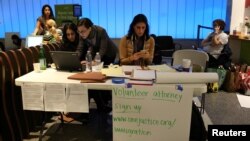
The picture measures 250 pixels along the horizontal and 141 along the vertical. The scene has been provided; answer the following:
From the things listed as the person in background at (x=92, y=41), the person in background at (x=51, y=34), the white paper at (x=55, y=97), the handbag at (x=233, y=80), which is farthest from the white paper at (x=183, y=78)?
the person in background at (x=51, y=34)

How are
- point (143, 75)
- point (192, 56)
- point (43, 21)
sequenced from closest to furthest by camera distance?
1. point (143, 75)
2. point (192, 56)
3. point (43, 21)

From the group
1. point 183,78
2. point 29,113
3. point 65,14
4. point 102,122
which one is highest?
point 65,14

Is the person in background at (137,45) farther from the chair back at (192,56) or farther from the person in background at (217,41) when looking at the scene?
the person in background at (217,41)

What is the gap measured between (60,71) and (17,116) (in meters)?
0.57

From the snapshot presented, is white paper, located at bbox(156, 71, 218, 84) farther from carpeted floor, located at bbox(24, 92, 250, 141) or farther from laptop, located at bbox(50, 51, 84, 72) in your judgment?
carpeted floor, located at bbox(24, 92, 250, 141)

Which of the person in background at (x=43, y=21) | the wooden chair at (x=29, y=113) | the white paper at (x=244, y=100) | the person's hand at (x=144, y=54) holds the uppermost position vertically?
the person in background at (x=43, y=21)

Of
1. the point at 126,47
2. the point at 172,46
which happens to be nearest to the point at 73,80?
the point at 126,47

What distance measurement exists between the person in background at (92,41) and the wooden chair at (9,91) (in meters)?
0.83

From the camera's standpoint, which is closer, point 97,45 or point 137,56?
point 137,56

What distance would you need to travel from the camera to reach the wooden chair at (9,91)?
2.31 metres

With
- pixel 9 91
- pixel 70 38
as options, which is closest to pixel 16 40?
pixel 70 38

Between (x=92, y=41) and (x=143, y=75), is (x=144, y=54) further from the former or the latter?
(x=143, y=75)

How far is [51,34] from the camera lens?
166 inches

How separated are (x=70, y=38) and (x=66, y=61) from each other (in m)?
0.66
